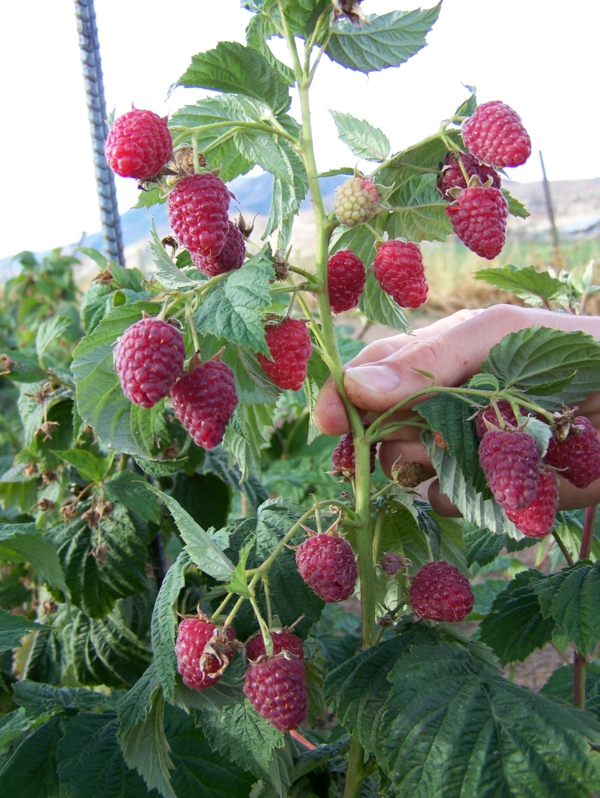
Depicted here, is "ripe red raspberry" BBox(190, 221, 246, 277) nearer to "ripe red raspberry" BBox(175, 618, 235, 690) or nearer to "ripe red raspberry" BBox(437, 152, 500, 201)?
"ripe red raspberry" BBox(437, 152, 500, 201)

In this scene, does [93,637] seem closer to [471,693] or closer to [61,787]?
[61,787]

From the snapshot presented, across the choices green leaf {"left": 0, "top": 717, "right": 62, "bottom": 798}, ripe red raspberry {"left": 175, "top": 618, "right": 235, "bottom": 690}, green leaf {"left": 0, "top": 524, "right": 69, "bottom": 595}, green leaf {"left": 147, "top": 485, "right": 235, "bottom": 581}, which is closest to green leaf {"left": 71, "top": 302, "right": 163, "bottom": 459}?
green leaf {"left": 147, "top": 485, "right": 235, "bottom": 581}

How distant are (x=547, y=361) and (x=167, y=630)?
61 cm

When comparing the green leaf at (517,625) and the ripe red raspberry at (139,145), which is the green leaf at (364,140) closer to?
the ripe red raspberry at (139,145)

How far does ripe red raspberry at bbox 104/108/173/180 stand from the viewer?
76 cm

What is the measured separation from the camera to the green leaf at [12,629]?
988mm

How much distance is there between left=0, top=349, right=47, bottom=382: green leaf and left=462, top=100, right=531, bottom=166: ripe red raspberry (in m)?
1.24

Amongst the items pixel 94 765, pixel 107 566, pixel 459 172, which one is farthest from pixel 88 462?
pixel 459 172

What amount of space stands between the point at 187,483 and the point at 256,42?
1.11m

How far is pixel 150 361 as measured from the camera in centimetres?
70

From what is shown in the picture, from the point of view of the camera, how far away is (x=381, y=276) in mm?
973

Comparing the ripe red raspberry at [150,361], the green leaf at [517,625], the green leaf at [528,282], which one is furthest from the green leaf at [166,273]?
the green leaf at [528,282]

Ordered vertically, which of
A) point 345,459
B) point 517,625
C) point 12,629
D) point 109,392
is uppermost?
point 109,392

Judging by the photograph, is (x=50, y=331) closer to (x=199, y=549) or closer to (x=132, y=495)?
(x=132, y=495)
